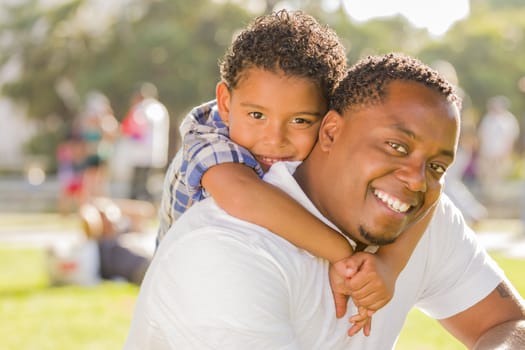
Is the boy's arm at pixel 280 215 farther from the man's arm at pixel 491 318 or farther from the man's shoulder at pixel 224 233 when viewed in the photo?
the man's arm at pixel 491 318

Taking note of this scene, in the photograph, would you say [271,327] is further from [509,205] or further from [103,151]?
[509,205]

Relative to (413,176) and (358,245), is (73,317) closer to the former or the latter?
(358,245)

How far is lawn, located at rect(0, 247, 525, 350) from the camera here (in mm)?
5625

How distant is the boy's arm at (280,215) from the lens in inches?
90.1

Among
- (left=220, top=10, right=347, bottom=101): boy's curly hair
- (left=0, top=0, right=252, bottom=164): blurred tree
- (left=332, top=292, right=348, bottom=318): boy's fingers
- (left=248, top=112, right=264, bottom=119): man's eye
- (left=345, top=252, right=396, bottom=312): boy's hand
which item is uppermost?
(left=220, top=10, right=347, bottom=101): boy's curly hair

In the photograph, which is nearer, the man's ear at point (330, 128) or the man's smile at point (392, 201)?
the man's smile at point (392, 201)

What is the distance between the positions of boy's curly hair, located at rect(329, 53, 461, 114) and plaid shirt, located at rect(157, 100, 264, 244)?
0.41m

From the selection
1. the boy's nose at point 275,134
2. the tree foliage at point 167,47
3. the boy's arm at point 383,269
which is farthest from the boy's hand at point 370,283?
the tree foliage at point 167,47

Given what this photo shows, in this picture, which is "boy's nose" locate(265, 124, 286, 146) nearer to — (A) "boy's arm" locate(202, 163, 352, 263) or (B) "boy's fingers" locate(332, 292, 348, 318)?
(A) "boy's arm" locate(202, 163, 352, 263)

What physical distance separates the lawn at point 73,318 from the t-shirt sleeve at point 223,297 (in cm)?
347

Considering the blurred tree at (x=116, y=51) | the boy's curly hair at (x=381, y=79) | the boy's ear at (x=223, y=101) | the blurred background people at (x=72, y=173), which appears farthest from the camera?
the blurred tree at (x=116, y=51)

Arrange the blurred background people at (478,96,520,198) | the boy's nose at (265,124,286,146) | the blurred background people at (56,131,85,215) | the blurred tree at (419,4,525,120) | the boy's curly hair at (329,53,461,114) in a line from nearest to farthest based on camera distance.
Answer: the boy's curly hair at (329,53,461,114) < the boy's nose at (265,124,286,146) < the blurred background people at (56,131,85,215) < the blurred background people at (478,96,520,198) < the blurred tree at (419,4,525,120)

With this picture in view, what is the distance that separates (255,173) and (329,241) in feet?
1.42

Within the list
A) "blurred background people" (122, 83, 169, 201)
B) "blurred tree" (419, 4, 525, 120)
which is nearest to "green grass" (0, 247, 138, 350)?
"blurred background people" (122, 83, 169, 201)
